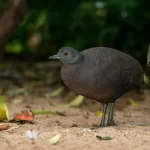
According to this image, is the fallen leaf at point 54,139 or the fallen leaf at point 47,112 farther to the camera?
Answer: the fallen leaf at point 47,112

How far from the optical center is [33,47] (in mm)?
10469

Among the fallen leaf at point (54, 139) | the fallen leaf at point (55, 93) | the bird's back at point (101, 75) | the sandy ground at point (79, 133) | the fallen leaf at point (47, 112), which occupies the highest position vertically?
the bird's back at point (101, 75)

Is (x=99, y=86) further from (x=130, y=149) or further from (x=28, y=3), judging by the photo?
(x=28, y=3)

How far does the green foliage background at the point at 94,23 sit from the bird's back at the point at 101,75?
3.40 m

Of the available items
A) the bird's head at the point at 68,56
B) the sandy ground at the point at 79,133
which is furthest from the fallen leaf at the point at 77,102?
the bird's head at the point at 68,56

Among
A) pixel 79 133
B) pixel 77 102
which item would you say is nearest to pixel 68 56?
pixel 79 133

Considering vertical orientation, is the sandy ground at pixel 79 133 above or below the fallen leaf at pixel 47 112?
above

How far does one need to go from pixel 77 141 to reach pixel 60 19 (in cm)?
495

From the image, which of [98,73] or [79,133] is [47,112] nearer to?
[98,73]

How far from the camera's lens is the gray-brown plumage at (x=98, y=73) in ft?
14.2

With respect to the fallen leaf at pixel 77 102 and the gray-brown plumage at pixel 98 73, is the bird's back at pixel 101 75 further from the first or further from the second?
the fallen leaf at pixel 77 102

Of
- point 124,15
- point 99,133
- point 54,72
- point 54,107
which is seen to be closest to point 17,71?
point 54,72

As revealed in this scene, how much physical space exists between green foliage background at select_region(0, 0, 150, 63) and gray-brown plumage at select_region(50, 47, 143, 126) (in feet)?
11.2

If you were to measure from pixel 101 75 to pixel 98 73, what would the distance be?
3 centimetres
